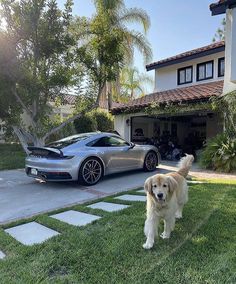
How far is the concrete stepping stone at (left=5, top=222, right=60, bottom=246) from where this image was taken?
4102 mm

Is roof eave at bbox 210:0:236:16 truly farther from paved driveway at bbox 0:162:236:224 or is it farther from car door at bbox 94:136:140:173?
car door at bbox 94:136:140:173

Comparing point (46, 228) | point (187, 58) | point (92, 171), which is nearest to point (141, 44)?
point (187, 58)

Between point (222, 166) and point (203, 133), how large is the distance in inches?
362

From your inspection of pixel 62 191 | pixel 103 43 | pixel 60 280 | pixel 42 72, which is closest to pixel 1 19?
pixel 42 72

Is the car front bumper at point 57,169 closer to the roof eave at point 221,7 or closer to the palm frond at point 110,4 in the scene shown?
the roof eave at point 221,7

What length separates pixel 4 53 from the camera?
9.61 metres

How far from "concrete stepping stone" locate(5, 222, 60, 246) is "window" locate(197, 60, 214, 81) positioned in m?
12.0

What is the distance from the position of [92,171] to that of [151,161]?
8.83ft

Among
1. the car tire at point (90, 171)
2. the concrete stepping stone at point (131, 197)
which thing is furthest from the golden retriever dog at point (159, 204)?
the car tire at point (90, 171)

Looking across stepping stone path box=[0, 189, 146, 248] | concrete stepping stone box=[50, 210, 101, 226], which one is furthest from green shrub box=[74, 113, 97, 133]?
concrete stepping stone box=[50, 210, 101, 226]

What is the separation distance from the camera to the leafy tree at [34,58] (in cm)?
988

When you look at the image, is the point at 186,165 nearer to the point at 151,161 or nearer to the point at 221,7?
the point at 151,161

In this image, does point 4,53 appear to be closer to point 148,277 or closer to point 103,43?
point 103,43

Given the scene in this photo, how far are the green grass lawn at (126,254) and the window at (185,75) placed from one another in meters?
11.5
